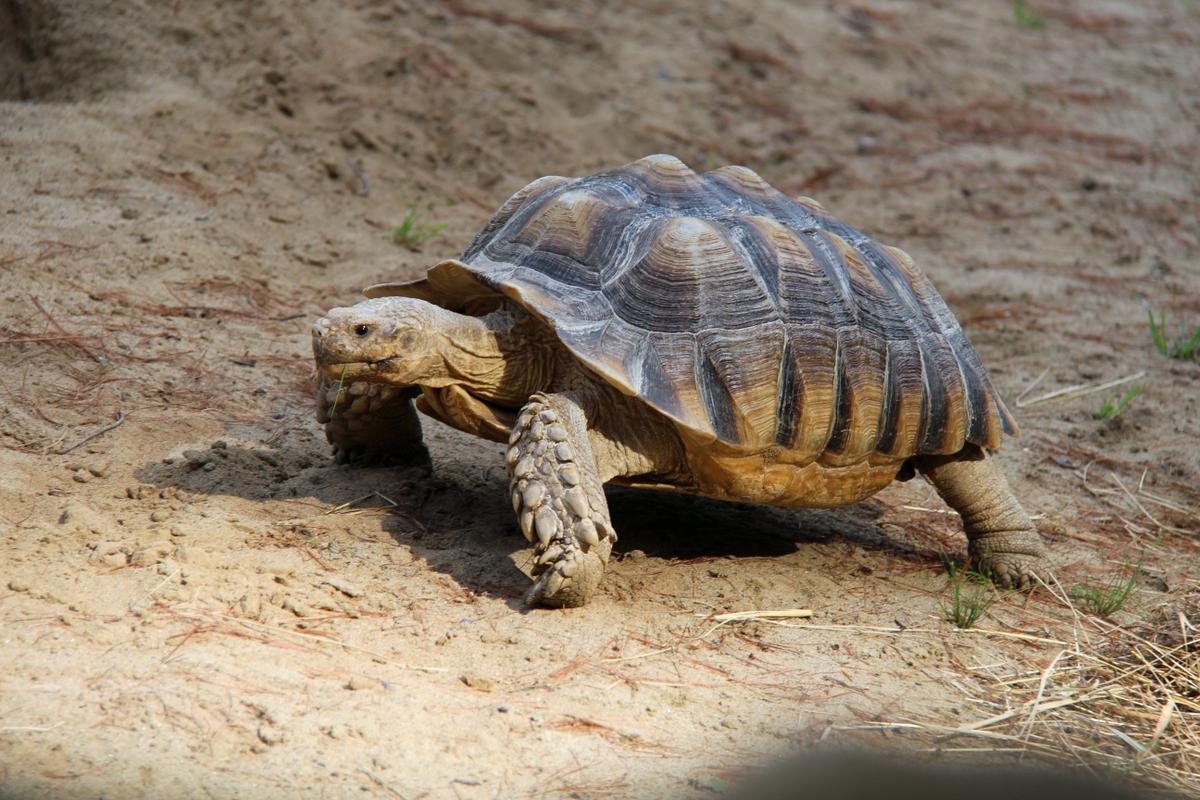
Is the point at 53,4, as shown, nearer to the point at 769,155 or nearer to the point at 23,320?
the point at 23,320

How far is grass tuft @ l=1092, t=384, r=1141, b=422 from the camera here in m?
5.47

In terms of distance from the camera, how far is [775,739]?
9.13ft

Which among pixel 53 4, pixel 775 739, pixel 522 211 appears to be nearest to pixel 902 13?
pixel 53 4

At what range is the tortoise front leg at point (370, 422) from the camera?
392 centimetres

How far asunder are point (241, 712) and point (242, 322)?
2.83m

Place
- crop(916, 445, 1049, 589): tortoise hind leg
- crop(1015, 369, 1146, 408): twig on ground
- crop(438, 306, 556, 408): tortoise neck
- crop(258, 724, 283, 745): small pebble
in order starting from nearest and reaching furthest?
crop(258, 724, 283, 745): small pebble
crop(438, 306, 556, 408): tortoise neck
crop(916, 445, 1049, 589): tortoise hind leg
crop(1015, 369, 1146, 408): twig on ground

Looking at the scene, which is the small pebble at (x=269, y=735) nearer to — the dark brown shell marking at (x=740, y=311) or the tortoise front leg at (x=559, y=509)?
the tortoise front leg at (x=559, y=509)

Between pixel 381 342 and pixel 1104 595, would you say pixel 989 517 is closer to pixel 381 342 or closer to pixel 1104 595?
pixel 1104 595

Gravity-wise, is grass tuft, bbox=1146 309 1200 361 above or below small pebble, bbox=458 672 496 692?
below

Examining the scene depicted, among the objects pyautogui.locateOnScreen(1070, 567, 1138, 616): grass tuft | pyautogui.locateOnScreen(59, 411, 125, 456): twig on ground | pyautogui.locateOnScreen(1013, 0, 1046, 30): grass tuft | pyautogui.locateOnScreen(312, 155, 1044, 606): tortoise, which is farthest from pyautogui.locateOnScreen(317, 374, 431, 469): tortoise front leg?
pyautogui.locateOnScreen(1013, 0, 1046, 30): grass tuft

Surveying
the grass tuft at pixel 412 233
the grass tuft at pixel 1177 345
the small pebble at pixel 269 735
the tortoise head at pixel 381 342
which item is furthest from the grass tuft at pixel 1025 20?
the small pebble at pixel 269 735

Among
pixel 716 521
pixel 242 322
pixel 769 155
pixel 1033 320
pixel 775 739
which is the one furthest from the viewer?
pixel 769 155

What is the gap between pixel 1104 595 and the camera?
3.88 m

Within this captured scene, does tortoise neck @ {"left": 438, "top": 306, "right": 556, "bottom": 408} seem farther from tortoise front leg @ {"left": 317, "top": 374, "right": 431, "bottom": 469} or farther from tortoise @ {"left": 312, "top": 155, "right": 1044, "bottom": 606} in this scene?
tortoise front leg @ {"left": 317, "top": 374, "right": 431, "bottom": 469}
